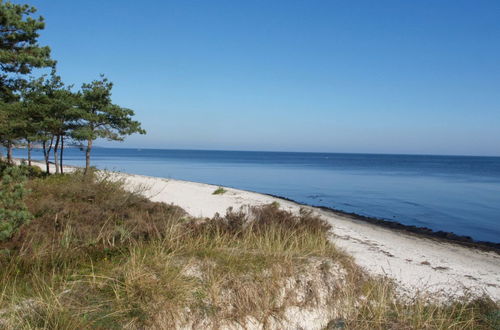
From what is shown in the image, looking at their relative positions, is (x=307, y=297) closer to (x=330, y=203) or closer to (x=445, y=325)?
(x=445, y=325)

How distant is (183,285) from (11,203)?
136 inches

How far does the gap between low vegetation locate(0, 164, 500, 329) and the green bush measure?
36 cm

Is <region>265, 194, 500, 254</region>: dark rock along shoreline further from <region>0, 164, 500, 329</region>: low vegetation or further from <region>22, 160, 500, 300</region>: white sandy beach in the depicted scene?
<region>0, 164, 500, 329</region>: low vegetation

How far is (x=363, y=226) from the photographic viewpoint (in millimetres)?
16203

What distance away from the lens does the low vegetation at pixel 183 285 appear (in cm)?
425

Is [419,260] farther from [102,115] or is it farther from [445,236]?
[102,115]

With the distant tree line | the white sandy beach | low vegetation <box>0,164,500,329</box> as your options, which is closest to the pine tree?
the distant tree line

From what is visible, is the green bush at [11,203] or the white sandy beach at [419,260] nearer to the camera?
the green bush at [11,203]

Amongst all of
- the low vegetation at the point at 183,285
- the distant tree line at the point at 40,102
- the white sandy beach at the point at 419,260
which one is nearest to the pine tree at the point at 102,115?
the distant tree line at the point at 40,102

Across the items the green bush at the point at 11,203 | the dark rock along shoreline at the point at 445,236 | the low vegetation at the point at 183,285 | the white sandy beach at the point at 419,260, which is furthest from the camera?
the dark rock along shoreline at the point at 445,236

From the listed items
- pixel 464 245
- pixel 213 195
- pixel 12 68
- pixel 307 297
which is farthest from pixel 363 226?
pixel 12 68

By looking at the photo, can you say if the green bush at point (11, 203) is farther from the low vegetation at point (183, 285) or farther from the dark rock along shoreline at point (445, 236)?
the dark rock along shoreline at point (445, 236)

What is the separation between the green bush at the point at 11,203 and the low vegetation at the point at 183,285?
1.17 ft

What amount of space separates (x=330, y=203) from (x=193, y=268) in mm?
21577
